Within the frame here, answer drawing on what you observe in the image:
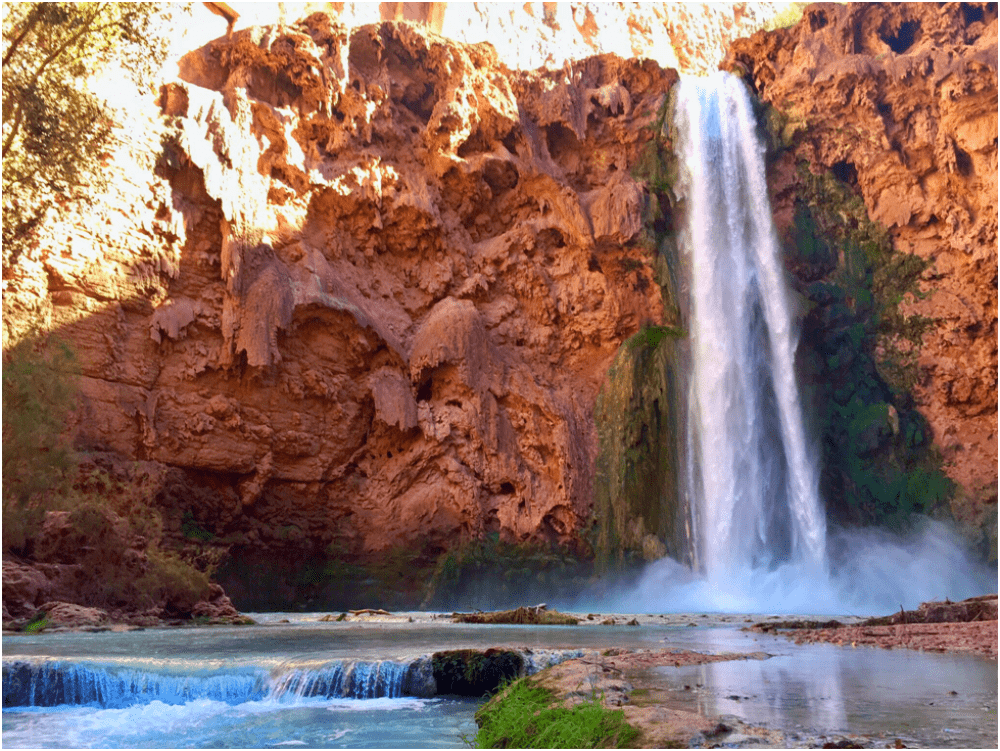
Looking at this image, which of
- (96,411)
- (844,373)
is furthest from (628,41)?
(96,411)

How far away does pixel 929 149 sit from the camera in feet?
93.6

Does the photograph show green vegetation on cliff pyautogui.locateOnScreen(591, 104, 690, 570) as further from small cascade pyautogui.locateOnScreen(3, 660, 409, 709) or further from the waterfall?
small cascade pyautogui.locateOnScreen(3, 660, 409, 709)

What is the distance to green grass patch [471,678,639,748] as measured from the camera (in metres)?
4.94

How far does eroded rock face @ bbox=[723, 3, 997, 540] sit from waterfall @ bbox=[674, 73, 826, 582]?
2350 millimetres

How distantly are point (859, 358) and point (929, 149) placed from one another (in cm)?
791

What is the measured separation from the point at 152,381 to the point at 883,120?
27194 millimetres

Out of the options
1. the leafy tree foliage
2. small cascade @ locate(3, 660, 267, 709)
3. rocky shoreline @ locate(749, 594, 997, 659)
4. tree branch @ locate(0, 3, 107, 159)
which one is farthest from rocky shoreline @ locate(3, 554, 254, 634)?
rocky shoreline @ locate(749, 594, 997, 659)

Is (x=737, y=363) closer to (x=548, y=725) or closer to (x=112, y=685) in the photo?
(x=112, y=685)

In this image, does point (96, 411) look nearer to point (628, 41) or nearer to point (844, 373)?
point (844, 373)

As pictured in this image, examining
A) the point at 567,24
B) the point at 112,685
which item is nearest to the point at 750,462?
the point at 112,685

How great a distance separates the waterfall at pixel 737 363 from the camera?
82.5 feet

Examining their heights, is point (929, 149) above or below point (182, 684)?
above

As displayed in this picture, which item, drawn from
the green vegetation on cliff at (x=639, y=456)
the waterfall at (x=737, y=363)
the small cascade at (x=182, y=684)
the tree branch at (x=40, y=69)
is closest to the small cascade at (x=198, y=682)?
the small cascade at (x=182, y=684)

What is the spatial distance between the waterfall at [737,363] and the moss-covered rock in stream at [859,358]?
60.9 inches
